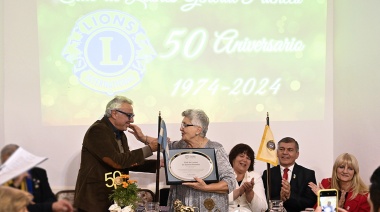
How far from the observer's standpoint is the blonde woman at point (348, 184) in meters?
5.43

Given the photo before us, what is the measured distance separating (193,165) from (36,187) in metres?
2.06

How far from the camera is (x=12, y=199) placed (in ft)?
10.0

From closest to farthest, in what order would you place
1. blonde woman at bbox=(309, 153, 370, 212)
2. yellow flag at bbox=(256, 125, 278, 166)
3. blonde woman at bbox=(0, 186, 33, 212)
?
blonde woman at bbox=(0, 186, 33, 212) < blonde woman at bbox=(309, 153, 370, 212) < yellow flag at bbox=(256, 125, 278, 166)

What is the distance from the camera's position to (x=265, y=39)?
275 inches

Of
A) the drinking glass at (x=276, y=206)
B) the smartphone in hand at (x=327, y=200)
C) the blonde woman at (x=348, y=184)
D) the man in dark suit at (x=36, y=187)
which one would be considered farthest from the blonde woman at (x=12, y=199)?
the blonde woman at (x=348, y=184)

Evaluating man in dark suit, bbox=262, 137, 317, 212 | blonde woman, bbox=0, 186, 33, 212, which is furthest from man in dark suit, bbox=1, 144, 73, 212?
man in dark suit, bbox=262, 137, 317, 212

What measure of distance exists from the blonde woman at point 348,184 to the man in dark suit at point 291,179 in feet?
1.43

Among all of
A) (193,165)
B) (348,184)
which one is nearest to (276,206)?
(193,165)

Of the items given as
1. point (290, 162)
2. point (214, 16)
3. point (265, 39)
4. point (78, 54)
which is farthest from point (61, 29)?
point (290, 162)

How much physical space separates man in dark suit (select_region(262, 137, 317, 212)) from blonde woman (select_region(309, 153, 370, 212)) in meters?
0.44

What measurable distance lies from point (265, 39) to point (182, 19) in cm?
83

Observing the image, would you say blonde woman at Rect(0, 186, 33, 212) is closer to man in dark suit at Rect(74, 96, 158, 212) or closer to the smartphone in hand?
the smartphone in hand

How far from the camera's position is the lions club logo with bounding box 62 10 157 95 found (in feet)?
22.2

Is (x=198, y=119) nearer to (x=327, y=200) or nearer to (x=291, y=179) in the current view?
(x=327, y=200)
